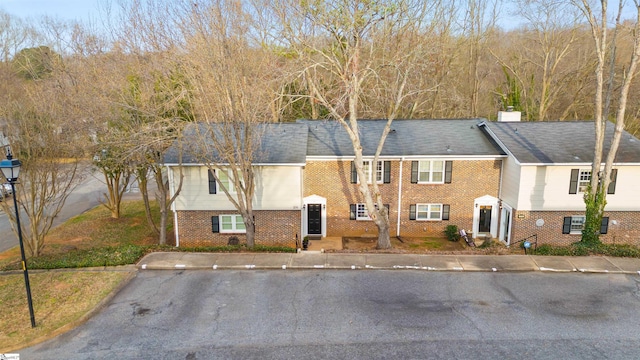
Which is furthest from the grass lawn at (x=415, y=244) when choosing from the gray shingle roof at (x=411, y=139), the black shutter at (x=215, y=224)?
the black shutter at (x=215, y=224)

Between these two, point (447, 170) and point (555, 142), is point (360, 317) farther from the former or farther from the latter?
point (555, 142)

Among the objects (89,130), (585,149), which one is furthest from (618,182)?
(89,130)

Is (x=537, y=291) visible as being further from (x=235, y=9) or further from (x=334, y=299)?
(x=235, y=9)

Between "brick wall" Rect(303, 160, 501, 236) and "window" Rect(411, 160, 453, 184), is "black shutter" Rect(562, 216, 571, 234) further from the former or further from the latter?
"window" Rect(411, 160, 453, 184)

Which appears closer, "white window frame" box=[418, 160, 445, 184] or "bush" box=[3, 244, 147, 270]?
"bush" box=[3, 244, 147, 270]

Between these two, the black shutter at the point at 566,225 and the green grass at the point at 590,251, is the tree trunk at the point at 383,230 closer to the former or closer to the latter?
the green grass at the point at 590,251

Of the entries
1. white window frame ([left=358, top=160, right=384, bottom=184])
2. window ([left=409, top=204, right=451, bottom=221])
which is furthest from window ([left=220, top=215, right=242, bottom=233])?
window ([left=409, top=204, right=451, bottom=221])
